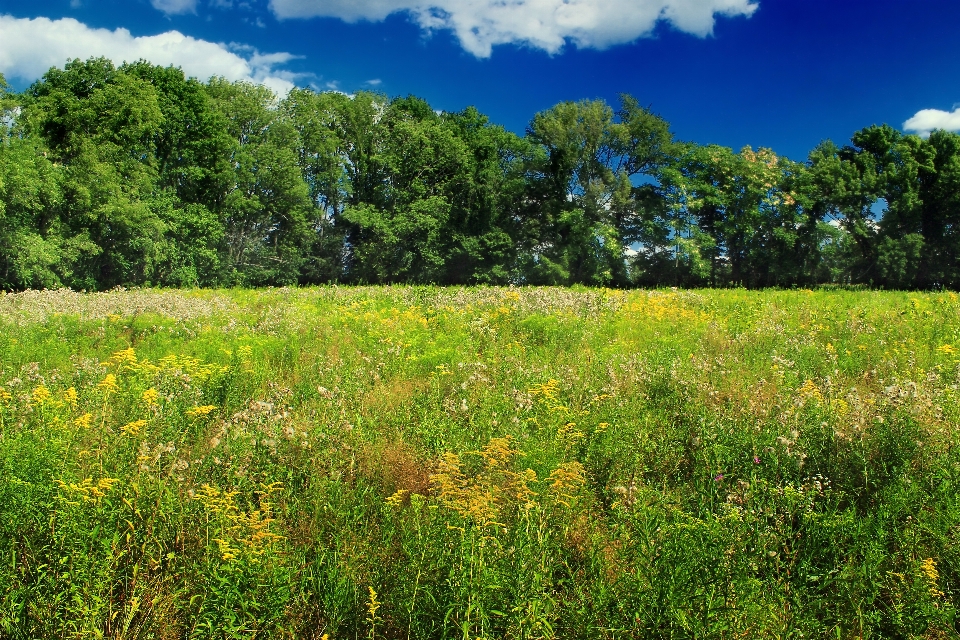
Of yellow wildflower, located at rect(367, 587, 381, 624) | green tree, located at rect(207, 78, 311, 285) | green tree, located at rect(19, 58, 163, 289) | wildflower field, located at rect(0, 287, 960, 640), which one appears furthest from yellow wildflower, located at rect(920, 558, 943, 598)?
green tree, located at rect(207, 78, 311, 285)

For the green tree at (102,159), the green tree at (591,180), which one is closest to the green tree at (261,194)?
the green tree at (102,159)

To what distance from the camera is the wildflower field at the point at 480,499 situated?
3.15m

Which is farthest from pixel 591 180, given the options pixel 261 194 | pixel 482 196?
pixel 261 194

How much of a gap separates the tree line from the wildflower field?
3144 centimetres

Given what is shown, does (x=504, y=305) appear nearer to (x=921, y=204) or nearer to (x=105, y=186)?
(x=105, y=186)

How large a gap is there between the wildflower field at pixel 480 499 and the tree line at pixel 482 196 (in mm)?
31443

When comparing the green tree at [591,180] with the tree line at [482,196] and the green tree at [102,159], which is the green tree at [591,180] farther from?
the green tree at [102,159]

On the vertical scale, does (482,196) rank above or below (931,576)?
above

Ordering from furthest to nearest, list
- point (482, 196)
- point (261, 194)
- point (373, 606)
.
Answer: point (482, 196), point (261, 194), point (373, 606)

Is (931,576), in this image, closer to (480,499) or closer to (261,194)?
(480,499)

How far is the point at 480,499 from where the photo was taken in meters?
3.52

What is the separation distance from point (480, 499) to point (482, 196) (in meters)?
41.5

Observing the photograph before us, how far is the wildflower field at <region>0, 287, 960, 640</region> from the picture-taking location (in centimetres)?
315

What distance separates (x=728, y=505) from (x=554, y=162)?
4236cm
